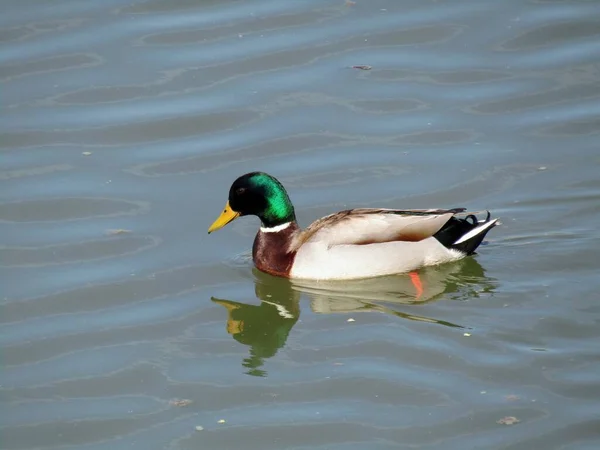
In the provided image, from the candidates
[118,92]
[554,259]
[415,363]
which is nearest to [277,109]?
[118,92]

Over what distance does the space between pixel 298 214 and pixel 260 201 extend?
589 mm

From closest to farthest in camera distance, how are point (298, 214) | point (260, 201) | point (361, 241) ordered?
point (361, 241), point (260, 201), point (298, 214)

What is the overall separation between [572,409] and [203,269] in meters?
3.63

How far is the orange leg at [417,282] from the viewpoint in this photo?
387 inches

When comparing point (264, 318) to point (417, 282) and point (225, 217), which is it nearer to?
point (225, 217)

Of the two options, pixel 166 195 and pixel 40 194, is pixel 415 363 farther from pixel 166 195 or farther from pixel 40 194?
pixel 40 194

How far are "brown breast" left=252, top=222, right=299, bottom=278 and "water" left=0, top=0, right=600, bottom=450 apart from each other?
185 mm

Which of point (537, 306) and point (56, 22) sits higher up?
point (56, 22)

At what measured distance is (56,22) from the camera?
46.5 feet

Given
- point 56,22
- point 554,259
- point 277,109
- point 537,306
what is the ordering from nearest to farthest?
point 537,306 → point 554,259 → point 277,109 → point 56,22

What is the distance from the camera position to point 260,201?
10602 mm

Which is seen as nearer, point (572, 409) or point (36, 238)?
point (572, 409)

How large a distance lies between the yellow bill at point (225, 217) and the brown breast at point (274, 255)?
0.32 meters

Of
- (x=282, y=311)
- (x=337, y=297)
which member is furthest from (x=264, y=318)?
(x=337, y=297)
